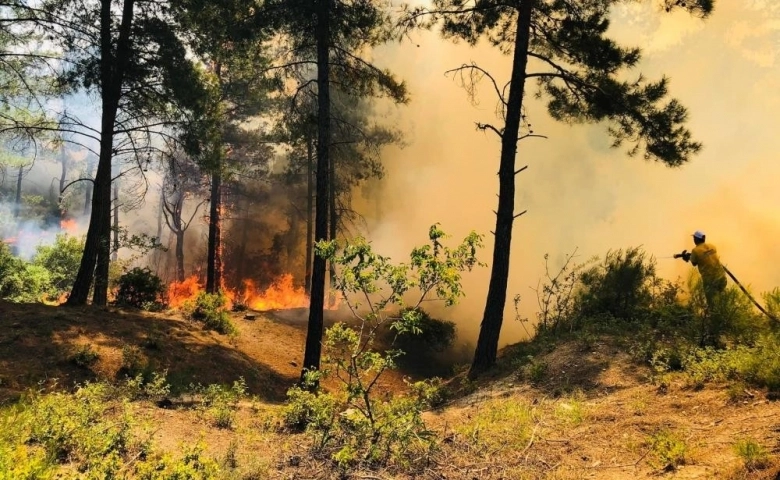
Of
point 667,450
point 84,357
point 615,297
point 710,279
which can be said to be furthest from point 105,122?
point 615,297

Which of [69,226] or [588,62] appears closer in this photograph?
[588,62]

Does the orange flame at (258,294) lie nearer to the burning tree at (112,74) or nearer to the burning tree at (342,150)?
the burning tree at (342,150)

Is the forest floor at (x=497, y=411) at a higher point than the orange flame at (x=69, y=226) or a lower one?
lower

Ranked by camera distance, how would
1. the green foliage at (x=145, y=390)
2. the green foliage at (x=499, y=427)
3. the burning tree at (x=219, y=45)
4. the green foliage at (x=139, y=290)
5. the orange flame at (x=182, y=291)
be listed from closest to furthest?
the green foliage at (x=499, y=427) → the green foliage at (x=145, y=390) → the burning tree at (x=219, y=45) → the green foliage at (x=139, y=290) → the orange flame at (x=182, y=291)

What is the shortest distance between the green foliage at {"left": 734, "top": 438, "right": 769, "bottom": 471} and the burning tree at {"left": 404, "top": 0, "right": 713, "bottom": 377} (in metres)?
5.95

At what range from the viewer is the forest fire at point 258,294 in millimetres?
28853

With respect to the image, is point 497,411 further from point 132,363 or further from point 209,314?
point 209,314

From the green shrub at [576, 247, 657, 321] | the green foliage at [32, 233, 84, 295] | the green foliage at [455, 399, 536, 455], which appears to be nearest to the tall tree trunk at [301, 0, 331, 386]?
the green foliage at [455, 399, 536, 455]

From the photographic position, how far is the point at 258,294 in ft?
107

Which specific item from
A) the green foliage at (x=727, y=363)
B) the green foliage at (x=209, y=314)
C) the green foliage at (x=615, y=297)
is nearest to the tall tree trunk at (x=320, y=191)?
the green foliage at (x=209, y=314)

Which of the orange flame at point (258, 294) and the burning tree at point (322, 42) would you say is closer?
the burning tree at point (322, 42)

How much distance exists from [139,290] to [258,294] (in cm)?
2010

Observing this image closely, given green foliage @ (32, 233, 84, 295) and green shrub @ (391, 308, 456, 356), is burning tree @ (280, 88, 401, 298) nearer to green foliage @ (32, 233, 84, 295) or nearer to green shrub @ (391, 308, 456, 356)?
green shrub @ (391, 308, 456, 356)

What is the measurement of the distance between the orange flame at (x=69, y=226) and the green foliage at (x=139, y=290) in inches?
1664
